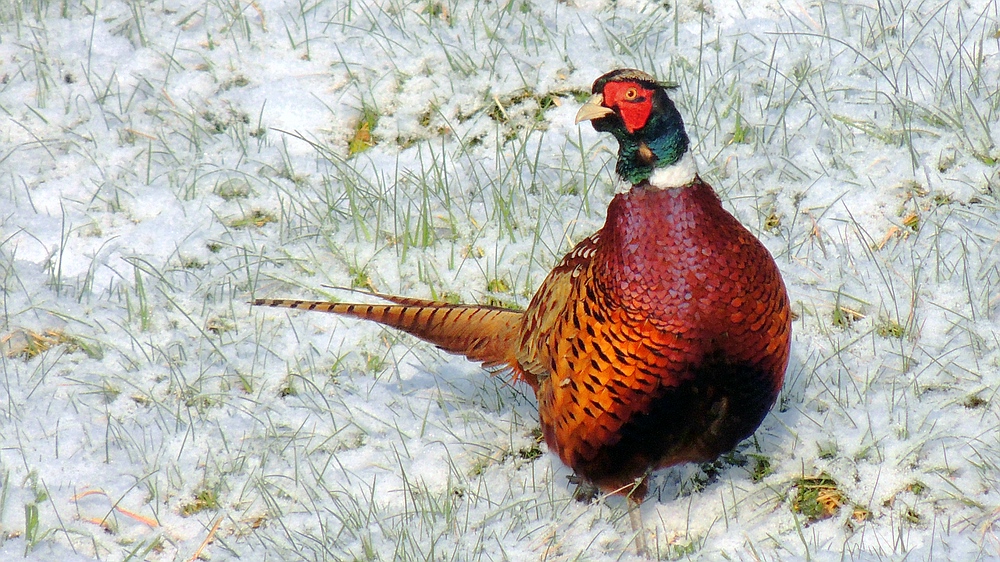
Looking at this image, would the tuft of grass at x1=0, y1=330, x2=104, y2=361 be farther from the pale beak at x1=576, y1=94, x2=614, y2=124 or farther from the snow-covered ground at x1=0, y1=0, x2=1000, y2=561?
the pale beak at x1=576, y1=94, x2=614, y2=124

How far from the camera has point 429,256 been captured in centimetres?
394

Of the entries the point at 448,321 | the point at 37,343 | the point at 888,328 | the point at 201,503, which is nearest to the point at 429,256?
the point at 448,321

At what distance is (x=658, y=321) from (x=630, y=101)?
538mm

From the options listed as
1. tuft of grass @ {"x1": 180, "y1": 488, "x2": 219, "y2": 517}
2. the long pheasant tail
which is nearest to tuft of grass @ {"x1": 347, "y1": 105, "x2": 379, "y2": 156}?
the long pheasant tail

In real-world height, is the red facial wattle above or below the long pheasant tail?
above

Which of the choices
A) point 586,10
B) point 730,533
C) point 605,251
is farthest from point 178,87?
point 730,533

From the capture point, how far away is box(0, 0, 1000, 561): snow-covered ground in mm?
3002

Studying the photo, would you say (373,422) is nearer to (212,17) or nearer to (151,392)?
(151,392)

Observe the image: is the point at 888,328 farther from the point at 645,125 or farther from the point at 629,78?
the point at 629,78

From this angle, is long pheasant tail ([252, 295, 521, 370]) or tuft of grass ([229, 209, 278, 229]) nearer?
long pheasant tail ([252, 295, 521, 370])

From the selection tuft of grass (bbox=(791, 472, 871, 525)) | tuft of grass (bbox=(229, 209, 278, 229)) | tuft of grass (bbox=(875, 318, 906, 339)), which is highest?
tuft of grass (bbox=(875, 318, 906, 339))

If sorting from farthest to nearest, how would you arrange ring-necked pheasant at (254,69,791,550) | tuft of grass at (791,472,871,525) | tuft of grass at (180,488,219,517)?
tuft of grass at (180,488,219,517) → tuft of grass at (791,472,871,525) → ring-necked pheasant at (254,69,791,550)

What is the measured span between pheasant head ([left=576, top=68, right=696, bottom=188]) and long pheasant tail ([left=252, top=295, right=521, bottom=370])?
775 millimetres

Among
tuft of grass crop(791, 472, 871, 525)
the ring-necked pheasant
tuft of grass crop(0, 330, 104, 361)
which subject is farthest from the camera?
tuft of grass crop(0, 330, 104, 361)
